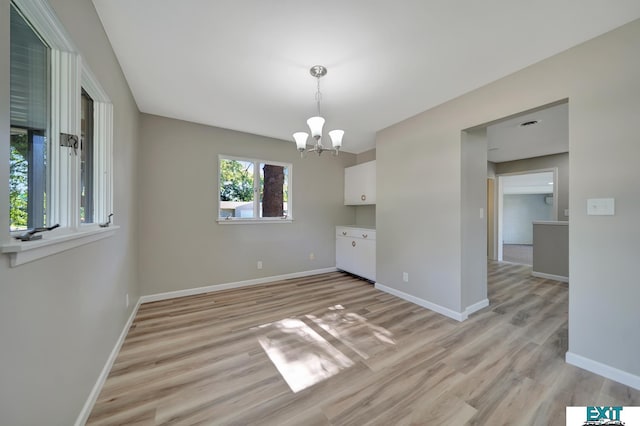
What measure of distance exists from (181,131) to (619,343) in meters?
4.84

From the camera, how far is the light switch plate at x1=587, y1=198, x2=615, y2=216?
65.4 inches

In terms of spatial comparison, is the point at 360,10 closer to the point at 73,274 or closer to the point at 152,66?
the point at 152,66

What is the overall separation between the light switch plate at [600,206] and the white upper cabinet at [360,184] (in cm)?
256

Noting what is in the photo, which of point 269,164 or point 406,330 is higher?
point 269,164

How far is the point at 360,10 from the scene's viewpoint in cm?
150

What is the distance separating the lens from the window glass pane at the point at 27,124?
35.6 inches

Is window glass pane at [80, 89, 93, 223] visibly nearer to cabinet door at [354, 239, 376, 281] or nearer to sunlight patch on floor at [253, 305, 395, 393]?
sunlight patch on floor at [253, 305, 395, 393]

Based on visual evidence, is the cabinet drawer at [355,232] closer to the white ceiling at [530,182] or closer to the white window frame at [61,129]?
the white window frame at [61,129]

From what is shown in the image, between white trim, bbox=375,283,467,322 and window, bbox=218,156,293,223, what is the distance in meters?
1.96

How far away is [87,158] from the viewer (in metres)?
1.61

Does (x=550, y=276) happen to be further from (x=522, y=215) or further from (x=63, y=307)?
(x=522, y=215)

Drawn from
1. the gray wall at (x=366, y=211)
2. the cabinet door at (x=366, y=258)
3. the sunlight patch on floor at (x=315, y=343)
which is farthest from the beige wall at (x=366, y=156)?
the sunlight patch on floor at (x=315, y=343)

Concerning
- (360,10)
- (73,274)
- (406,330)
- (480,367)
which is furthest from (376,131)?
(73,274)

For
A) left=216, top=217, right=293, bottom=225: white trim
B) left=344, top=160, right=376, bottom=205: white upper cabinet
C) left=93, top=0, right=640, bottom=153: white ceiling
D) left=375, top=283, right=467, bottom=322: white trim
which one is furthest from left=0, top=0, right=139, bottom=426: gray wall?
left=344, top=160, right=376, bottom=205: white upper cabinet
